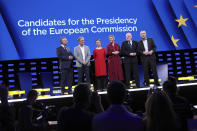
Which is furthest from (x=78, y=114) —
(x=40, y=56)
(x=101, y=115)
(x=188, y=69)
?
(x=188, y=69)

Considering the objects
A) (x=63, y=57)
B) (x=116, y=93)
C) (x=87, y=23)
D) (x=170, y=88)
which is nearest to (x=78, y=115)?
(x=116, y=93)

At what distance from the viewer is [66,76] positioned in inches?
304

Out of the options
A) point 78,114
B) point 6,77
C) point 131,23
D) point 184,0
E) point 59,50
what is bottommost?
point 78,114

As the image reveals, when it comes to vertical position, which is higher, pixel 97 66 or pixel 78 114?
pixel 97 66

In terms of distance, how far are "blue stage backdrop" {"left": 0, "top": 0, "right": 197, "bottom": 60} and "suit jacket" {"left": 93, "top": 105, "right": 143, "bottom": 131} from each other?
7124 mm

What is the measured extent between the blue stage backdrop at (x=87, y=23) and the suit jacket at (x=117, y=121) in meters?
7.12

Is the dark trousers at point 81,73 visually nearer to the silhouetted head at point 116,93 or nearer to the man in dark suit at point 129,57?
the man in dark suit at point 129,57

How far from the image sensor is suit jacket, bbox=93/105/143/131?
2.12m

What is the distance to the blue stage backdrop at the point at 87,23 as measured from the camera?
9000 millimetres

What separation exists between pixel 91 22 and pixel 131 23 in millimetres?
1312

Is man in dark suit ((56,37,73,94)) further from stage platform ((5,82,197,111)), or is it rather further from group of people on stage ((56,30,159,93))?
stage platform ((5,82,197,111))

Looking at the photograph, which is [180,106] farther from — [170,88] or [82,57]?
[82,57]

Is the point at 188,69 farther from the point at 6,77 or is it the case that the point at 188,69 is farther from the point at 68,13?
the point at 6,77

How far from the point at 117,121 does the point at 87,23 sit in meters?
7.49
